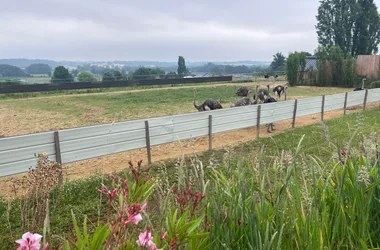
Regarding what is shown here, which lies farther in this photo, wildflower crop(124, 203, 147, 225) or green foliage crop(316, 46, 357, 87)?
green foliage crop(316, 46, 357, 87)

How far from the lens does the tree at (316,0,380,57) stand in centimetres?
3517

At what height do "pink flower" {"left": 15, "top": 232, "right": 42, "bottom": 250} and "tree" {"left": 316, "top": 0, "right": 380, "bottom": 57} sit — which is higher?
"tree" {"left": 316, "top": 0, "right": 380, "bottom": 57}

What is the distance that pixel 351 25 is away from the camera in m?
36.1

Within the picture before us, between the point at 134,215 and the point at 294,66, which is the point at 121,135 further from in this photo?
the point at 294,66

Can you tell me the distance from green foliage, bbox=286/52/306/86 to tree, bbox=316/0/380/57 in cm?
1047

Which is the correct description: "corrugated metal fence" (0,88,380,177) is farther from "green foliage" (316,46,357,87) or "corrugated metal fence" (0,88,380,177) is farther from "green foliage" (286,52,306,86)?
"green foliage" (286,52,306,86)

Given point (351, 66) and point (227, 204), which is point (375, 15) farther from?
point (227, 204)

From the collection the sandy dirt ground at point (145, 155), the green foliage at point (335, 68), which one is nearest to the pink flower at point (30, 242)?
the sandy dirt ground at point (145, 155)

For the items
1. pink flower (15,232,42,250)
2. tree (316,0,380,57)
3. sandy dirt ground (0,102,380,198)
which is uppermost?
tree (316,0,380,57)

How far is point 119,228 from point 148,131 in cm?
542

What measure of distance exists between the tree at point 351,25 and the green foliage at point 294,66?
10.5m

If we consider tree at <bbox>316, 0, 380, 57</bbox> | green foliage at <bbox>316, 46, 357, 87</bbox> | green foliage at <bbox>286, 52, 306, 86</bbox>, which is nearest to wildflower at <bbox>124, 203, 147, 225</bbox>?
green foliage at <bbox>316, 46, 357, 87</bbox>

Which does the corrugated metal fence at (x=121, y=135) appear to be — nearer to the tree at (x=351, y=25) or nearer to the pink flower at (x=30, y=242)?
the pink flower at (x=30, y=242)

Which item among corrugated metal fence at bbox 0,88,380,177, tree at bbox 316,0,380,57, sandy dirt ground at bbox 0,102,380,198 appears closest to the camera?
corrugated metal fence at bbox 0,88,380,177
